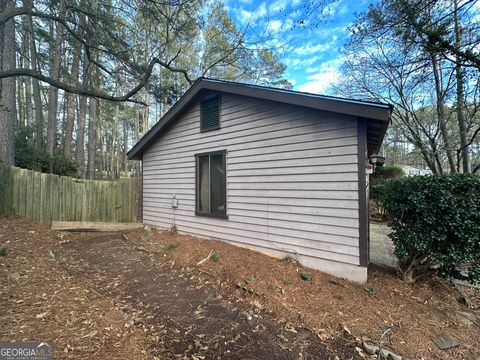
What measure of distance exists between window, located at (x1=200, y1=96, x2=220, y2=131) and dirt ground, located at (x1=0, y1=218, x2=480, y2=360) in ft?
10.1

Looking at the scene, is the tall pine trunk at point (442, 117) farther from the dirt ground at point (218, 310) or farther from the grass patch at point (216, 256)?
the grass patch at point (216, 256)

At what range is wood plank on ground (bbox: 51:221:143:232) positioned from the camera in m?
6.73

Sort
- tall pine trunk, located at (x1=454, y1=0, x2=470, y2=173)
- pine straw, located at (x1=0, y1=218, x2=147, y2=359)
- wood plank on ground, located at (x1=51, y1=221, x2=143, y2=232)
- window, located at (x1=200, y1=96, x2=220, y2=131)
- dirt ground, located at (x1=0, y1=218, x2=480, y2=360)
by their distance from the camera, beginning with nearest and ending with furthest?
pine straw, located at (x1=0, y1=218, x2=147, y2=359) < dirt ground, located at (x1=0, y1=218, x2=480, y2=360) < tall pine trunk, located at (x1=454, y1=0, x2=470, y2=173) < window, located at (x1=200, y1=96, x2=220, y2=131) < wood plank on ground, located at (x1=51, y1=221, x2=143, y2=232)

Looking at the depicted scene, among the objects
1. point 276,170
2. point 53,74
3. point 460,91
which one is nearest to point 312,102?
point 276,170

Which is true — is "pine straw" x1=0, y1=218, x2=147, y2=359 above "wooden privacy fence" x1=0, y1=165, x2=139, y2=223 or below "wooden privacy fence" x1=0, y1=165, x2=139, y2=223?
below

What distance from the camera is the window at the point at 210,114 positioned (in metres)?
5.78

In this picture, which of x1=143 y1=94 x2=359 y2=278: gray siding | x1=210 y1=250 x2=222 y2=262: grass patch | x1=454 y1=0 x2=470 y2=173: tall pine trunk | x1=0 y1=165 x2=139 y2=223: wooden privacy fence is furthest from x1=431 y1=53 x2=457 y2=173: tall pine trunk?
x1=0 y1=165 x2=139 y2=223: wooden privacy fence

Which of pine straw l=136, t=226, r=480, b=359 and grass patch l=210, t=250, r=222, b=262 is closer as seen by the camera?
pine straw l=136, t=226, r=480, b=359

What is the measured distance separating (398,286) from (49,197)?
8.69 m

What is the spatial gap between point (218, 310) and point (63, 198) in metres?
6.50

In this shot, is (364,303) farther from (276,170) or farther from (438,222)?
(276,170)

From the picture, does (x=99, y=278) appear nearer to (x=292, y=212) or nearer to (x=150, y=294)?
(x=150, y=294)

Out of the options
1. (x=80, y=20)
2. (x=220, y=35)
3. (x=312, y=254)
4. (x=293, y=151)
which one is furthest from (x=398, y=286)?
(x=220, y=35)

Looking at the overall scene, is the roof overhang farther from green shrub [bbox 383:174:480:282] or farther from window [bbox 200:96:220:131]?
green shrub [bbox 383:174:480:282]
